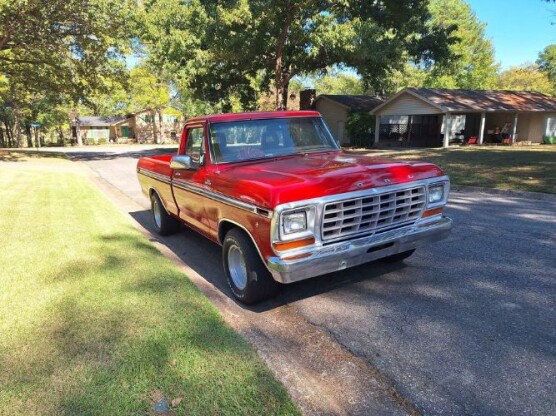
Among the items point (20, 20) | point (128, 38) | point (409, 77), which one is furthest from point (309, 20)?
point (409, 77)

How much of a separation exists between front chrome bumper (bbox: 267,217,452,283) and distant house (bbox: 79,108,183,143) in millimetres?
59134

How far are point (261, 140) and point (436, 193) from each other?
217 centimetres

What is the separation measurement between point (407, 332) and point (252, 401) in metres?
1.57

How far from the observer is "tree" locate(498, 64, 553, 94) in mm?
72500

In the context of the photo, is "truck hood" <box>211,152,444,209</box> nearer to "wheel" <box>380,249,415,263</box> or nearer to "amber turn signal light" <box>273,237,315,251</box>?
"amber turn signal light" <box>273,237,315,251</box>

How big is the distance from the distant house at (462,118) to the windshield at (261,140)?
26070mm

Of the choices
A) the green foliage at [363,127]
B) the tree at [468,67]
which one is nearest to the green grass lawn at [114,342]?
the green foliage at [363,127]

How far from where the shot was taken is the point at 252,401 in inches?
110

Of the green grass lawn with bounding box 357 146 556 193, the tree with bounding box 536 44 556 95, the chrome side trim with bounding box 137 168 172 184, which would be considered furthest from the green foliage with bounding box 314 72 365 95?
the chrome side trim with bounding box 137 168 172 184

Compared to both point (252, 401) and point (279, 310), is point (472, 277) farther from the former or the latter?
point (252, 401)

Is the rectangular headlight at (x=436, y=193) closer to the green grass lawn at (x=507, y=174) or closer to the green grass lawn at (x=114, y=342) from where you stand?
the green grass lawn at (x=114, y=342)

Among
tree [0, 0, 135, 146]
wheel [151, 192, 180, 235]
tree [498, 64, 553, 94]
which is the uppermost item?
tree [498, 64, 553, 94]

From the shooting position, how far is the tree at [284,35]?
19906 millimetres

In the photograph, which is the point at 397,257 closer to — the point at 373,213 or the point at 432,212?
the point at 432,212
